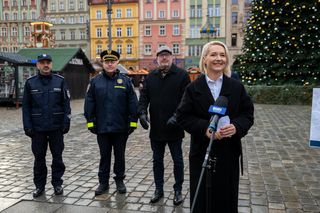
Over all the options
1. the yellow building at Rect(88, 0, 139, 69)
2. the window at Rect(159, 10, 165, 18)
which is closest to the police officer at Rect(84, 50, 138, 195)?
the yellow building at Rect(88, 0, 139, 69)

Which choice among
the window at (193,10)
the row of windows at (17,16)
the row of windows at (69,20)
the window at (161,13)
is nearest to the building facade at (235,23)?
the window at (193,10)

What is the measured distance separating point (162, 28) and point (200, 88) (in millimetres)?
58471

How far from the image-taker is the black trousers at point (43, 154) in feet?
15.4

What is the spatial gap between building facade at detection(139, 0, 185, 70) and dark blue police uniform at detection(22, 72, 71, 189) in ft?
177

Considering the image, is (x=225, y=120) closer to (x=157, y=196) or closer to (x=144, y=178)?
(x=157, y=196)

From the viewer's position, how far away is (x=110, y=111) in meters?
4.64

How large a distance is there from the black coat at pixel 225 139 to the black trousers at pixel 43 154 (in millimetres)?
2361

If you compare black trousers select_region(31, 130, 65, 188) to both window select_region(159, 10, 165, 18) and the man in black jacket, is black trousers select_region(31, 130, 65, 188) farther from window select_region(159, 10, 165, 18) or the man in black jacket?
window select_region(159, 10, 165, 18)

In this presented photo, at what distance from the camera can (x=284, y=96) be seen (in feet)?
55.8

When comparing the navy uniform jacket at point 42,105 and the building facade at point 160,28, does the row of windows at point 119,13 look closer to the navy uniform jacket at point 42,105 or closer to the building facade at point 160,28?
the building facade at point 160,28

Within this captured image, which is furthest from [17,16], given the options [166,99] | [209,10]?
[166,99]

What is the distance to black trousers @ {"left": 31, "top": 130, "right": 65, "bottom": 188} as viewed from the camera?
4.68 meters

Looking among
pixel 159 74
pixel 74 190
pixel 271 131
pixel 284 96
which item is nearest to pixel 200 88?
pixel 159 74

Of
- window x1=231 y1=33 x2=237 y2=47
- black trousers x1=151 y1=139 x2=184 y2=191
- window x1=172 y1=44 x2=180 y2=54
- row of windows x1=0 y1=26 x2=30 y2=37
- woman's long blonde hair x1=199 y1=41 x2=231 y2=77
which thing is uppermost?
row of windows x1=0 y1=26 x2=30 y2=37
